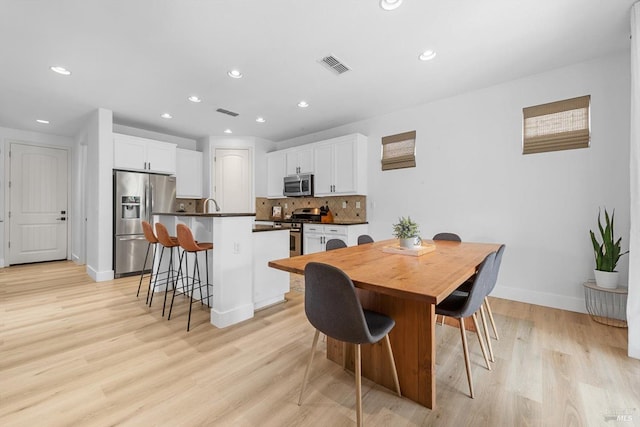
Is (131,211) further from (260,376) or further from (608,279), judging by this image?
(608,279)

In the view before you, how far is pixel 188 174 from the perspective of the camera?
560 centimetres

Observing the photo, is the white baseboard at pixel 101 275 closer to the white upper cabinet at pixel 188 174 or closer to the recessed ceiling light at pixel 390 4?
the white upper cabinet at pixel 188 174

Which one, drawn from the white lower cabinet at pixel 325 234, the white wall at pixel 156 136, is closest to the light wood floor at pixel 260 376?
the white lower cabinet at pixel 325 234

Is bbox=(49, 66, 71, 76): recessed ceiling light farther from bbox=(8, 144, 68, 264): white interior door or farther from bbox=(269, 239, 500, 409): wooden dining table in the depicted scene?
bbox=(8, 144, 68, 264): white interior door

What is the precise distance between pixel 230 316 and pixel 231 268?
0.46 m

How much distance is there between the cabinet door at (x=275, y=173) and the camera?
5.74 meters

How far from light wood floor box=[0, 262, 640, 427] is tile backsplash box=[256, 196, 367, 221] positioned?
2456 millimetres

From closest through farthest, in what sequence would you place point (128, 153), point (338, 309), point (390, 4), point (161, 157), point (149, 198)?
point (338, 309)
point (390, 4)
point (128, 153)
point (149, 198)
point (161, 157)

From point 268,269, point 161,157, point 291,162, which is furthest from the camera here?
point 291,162

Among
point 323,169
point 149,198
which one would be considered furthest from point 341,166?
point 149,198

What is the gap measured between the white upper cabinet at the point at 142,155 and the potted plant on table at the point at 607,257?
6099mm

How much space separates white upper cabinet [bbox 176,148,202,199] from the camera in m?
5.46

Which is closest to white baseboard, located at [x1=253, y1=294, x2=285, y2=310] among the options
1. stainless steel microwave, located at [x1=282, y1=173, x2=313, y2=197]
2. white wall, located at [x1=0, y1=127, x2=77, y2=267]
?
stainless steel microwave, located at [x1=282, y1=173, x2=313, y2=197]

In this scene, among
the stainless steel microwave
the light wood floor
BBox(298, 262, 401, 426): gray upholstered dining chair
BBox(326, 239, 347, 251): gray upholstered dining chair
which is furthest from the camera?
the stainless steel microwave
